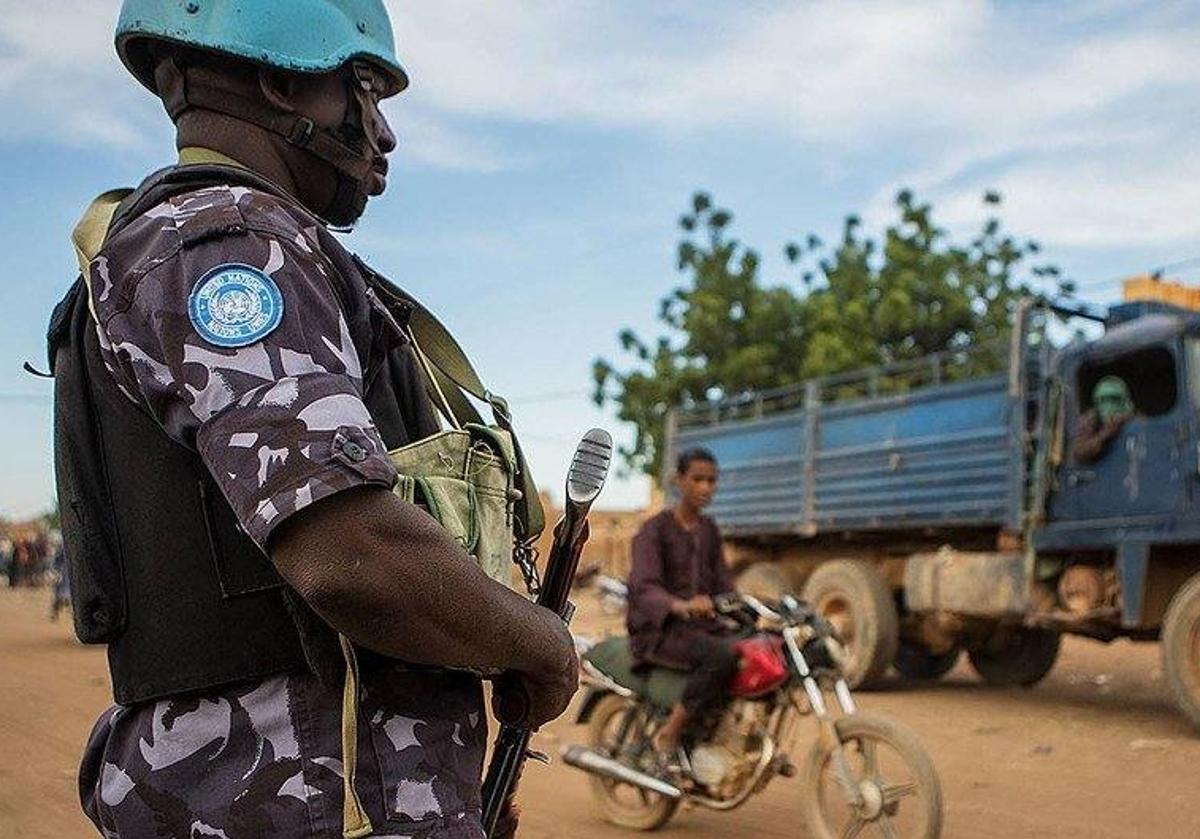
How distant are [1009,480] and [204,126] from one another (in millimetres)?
8689

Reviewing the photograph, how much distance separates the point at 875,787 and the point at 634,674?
129 centimetres

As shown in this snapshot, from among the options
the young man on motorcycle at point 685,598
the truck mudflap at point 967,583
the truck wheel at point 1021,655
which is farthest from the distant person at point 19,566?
the young man on motorcycle at point 685,598

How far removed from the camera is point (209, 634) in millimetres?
1417

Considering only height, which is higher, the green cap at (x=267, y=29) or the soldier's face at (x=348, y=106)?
the green cap at (x=267, y=29)

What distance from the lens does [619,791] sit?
622 centimetres

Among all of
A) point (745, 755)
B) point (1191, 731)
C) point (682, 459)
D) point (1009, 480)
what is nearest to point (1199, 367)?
point (1009, 480)

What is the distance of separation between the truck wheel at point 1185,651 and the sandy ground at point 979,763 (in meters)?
0.28

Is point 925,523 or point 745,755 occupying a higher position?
point 925,523

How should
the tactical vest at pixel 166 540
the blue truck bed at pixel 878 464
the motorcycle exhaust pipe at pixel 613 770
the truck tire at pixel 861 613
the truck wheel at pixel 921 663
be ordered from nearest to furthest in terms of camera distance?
the tactical vest at pixel 166 540 → the motorcycle exhaust pipe at pixel 613 770 → the blue truck bed at pixel 878 464 → the truck tire at pixel 861 613 → the truck wheel at pixel 921 663

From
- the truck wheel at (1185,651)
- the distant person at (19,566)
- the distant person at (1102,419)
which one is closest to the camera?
the truck wheel at (1185,651)

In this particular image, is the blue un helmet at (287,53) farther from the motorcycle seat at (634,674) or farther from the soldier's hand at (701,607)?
the motorcycle seat at (634,674)

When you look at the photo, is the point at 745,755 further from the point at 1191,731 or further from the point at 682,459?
the point at 1191,731

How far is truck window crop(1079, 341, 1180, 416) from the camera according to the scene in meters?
8.52

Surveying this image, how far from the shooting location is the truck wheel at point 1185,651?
786 cm
